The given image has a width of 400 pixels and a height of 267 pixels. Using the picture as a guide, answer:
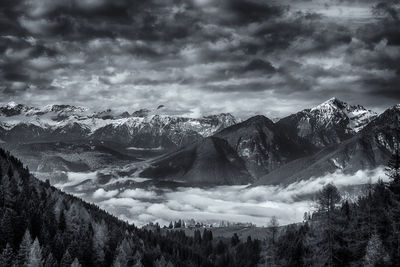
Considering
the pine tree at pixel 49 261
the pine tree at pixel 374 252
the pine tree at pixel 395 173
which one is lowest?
the pine tree at pixel 49 261

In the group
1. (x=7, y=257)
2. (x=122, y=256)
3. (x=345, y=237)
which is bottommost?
(x=7, y=257)

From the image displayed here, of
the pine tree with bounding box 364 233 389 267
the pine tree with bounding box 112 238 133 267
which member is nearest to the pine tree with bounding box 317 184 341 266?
the pine tree with bounding box 364 233 389 267

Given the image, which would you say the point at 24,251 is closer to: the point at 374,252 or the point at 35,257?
the point at 35,257

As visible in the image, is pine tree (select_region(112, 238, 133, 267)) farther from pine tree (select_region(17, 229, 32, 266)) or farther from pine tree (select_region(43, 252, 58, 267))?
pine tree (select_region(17, 229, 32, 266))

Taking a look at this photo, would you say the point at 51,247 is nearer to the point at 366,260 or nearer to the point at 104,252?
the point at 104,252

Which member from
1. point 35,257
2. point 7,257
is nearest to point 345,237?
point 35,257

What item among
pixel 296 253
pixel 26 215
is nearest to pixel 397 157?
pixel 296 253

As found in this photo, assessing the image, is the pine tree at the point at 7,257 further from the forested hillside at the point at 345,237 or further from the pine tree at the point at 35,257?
the forested hillside at the point at 345,237

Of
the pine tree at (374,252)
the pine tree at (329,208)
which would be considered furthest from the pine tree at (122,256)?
the pine tree at (329,208)

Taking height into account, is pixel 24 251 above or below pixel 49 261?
above
